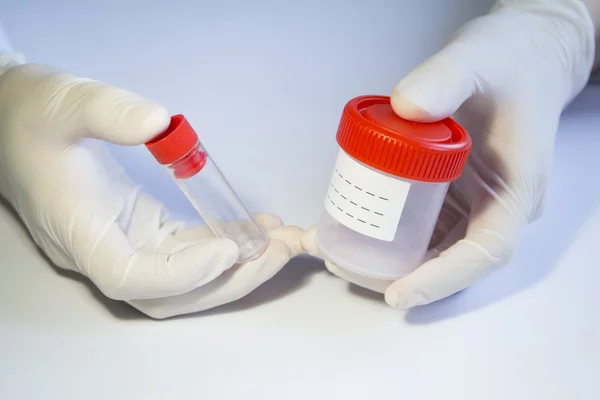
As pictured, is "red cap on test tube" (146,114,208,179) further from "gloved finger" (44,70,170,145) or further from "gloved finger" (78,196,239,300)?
"gloved finger" (78,196,239,300)

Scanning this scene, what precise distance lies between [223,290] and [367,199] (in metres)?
0.22

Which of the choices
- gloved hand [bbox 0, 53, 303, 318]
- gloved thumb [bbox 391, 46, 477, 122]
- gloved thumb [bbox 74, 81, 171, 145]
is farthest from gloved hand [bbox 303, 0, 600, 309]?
gloved thumb [bbox 74, 81, 171, 145]

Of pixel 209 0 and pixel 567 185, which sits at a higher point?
pixel 209 0

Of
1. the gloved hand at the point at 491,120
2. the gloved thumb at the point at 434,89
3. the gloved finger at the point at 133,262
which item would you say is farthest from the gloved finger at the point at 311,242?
the gloved thumb at the point at 434,89

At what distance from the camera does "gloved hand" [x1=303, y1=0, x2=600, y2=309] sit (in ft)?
2.10

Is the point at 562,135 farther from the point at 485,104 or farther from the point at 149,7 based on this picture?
the point at 149,7

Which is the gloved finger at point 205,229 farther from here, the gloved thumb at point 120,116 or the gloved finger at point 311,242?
the gloved thumb at point 120,116

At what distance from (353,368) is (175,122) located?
1.13 feet

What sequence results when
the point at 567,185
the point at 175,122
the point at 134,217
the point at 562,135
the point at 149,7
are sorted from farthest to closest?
1. the point at 149,7
2. the point at 562,135
3. the point at 567,185
4. the point at 134,217
5. the point at 175,122

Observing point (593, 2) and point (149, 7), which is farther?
point (149, 7)

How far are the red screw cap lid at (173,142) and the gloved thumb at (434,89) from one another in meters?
0.23

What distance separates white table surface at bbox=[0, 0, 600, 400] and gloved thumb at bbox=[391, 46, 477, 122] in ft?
0.88

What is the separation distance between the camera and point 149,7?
3.77 feet

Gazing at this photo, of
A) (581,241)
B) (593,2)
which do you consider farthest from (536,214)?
(593,2)
